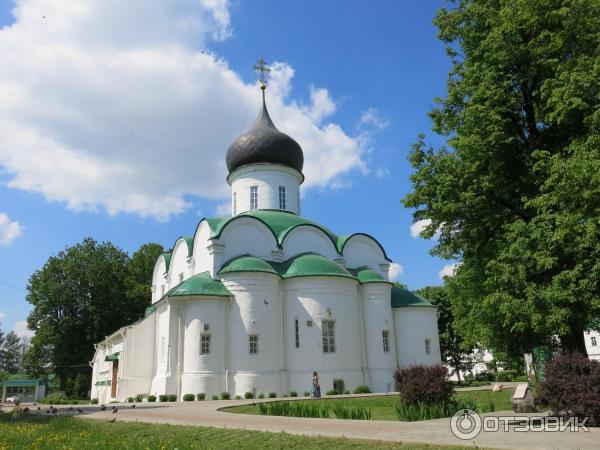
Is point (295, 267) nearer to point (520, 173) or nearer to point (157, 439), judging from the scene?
point (520, 173)

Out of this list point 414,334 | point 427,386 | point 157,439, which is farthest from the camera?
point 414,334

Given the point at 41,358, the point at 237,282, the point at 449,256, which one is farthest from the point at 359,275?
the point at 41,358

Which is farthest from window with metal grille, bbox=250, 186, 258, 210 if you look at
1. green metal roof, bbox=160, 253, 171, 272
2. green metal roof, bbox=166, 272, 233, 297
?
green metal roof, bbox=166, 272, 233, 297

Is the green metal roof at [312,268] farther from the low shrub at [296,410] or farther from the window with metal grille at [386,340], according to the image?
the low shrub at [296,410]

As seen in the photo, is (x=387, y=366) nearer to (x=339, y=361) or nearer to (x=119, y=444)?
(x=339, y=361)

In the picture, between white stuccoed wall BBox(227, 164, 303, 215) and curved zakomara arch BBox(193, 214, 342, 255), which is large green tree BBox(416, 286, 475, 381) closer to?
curved zakomara arch BBox(193, 214, 342, 255)

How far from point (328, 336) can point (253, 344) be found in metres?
3.47

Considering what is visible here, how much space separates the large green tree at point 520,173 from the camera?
10992 millimetres

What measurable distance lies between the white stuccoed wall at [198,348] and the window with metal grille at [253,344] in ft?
3.56

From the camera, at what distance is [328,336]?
23.1 meters

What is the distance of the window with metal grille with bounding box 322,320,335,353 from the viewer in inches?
902

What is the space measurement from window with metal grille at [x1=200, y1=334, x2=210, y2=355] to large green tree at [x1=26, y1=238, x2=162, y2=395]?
64.3 feet

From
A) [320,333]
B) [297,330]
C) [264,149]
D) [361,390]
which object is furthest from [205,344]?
[264,149]

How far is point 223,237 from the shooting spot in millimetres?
24438
